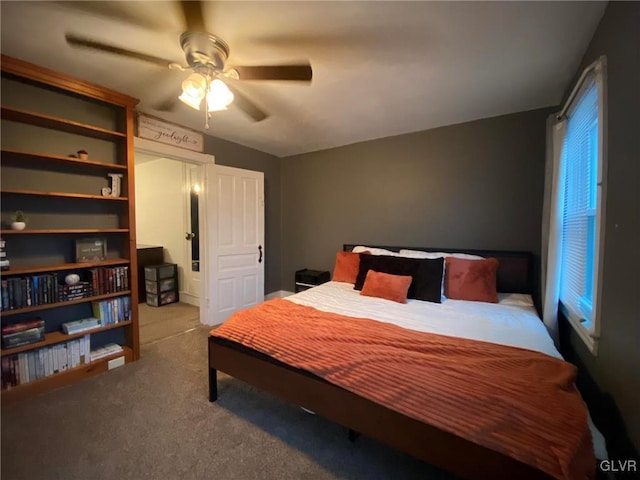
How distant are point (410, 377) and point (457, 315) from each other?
1020mm

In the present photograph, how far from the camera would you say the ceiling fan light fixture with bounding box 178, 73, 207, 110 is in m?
1.60

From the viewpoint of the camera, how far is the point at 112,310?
7.69ft

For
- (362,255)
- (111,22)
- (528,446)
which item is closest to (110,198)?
(111,22)

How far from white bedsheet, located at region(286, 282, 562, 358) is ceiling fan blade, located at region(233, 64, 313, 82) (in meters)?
1.64

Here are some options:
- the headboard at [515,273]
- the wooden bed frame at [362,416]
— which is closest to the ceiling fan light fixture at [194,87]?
the wooden bed frame at [362,416]

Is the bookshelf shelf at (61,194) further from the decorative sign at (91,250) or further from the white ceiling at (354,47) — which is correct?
the white ceiling at (354,47)

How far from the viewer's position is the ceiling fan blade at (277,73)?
1.53m

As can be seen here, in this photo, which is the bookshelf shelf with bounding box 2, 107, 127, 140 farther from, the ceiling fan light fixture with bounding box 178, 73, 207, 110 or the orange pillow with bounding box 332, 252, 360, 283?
the orange pillow with bounding box 332, 252, 360, 283

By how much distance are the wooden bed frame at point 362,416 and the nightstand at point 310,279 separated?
2.03 metres

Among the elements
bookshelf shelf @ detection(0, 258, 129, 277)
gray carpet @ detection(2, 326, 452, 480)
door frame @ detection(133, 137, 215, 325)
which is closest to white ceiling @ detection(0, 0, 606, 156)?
door frame @ detection(133, 137, 215, 325)

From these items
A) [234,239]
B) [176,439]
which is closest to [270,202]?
[234,239]

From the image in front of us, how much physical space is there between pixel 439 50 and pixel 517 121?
1.61 meters

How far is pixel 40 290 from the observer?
77.5 inches

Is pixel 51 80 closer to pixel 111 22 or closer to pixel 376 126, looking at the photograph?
pixel 111 22
